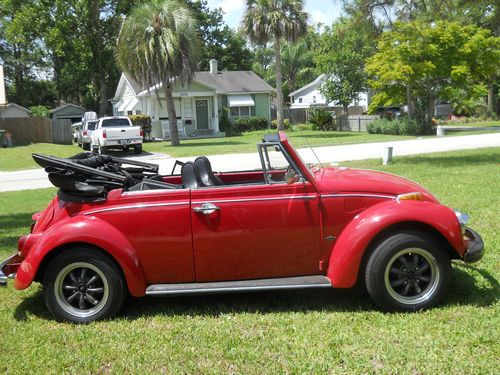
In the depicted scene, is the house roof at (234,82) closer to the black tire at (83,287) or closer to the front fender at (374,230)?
the black tire at (83,287)

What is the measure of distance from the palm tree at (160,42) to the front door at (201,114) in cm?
1078

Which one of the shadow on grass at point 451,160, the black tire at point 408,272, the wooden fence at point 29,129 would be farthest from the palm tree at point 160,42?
the black tire at point 408,272

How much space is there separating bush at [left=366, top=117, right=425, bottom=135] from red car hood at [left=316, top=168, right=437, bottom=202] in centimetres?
2733

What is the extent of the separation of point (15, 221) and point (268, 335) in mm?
6629

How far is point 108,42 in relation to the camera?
47250 millimetres

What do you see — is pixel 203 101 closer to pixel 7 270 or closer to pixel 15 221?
pixel 15 221

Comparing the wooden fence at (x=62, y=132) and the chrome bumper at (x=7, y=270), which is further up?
the wooden fence at (x=62, y=132)

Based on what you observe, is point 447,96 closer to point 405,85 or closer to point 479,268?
point 405,85

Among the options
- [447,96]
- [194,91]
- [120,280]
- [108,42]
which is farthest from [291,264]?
[108,42]

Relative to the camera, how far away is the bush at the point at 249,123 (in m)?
40.1

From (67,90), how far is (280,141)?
6048 cm

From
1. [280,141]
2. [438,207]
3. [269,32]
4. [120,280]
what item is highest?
[269,32]

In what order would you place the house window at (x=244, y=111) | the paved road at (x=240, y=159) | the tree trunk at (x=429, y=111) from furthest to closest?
the house window at (x=244, y=111), the tree trunk at (x=429, y=111), the paved road at (x=240, y=159)

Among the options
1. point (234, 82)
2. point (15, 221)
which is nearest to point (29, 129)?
point (234, 82)
